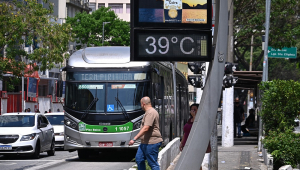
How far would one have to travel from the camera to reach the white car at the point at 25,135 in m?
19.0

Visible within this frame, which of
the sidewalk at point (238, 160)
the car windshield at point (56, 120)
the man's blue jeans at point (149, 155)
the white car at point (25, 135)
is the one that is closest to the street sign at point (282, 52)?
the sidewalk at point (238, 160)

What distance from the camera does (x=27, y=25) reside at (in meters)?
27.9

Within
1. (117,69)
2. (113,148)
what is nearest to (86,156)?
(113,148)

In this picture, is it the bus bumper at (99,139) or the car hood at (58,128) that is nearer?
the bus bumper at (99,139)

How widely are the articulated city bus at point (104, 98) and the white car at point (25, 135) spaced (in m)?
1.86

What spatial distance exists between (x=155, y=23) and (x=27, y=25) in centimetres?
1897

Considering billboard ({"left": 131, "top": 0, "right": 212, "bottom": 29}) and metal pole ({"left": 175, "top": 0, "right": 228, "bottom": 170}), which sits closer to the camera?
billboard ({"left": 131, "top": 0, "right": 212, "bottom": 29})

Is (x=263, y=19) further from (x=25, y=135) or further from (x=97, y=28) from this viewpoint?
(x=97, y=28)

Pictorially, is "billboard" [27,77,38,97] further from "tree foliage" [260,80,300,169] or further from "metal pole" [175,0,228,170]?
"metal pole" [175,0,228,170]

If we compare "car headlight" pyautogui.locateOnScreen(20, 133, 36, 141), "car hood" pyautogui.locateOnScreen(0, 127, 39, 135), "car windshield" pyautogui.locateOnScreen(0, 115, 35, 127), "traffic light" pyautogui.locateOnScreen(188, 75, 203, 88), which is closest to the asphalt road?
"car headlight" pyautogui.locateOnScreen(20, 133, 36, 141)

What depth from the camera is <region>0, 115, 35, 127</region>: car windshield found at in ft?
65.8

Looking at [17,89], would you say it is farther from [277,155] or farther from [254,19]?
[277,155]

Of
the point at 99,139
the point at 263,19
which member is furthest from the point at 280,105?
the point at 263,19

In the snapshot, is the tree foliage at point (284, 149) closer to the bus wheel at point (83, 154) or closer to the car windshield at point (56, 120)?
the bus wheel at point (83, 154)
